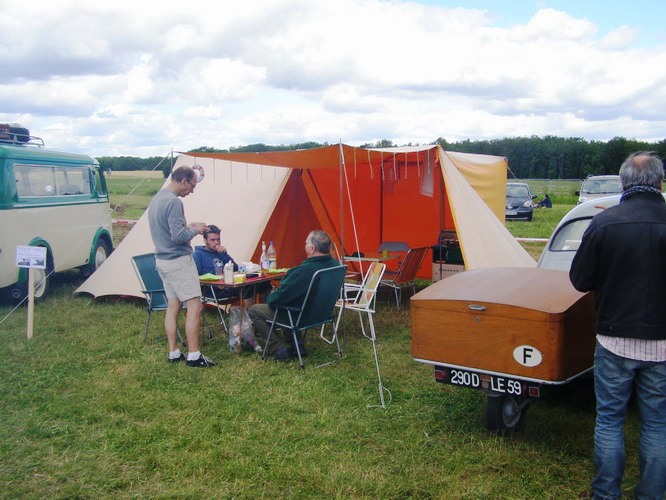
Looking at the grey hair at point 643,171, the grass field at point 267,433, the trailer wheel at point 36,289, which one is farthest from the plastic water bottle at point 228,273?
the grey hair at point 643,171

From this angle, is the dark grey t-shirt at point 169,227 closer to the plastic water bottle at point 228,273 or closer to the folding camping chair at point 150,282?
the plastic water bottle at point 228,273

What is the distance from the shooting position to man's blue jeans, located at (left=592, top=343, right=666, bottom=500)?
262 cm

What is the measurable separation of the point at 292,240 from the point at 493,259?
9.80 ft

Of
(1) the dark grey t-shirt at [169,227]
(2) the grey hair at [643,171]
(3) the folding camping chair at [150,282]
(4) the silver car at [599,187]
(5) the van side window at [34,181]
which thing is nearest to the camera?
(2) the grey hair at [643,171]

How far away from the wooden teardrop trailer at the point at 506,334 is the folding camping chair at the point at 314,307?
61.8 inches

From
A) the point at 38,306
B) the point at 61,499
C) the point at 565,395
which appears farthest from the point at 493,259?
the point at 38,306

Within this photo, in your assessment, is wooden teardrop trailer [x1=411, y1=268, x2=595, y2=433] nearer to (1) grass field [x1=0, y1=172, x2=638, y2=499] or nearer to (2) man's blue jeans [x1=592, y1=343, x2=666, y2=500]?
(2) man's blue jeans [x1=592, y1=343, x2=666, y2=500]

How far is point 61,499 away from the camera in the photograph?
10.0ft

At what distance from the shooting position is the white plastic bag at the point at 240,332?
5543mm

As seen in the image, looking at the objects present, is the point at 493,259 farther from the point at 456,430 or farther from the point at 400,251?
the point at 456,430

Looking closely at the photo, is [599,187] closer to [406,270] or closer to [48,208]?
[406,270]

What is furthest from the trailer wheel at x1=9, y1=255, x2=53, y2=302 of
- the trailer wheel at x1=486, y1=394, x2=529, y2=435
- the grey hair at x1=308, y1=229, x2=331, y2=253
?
the trailer wheel at x1=486, y1=394, x2=529, y2=435

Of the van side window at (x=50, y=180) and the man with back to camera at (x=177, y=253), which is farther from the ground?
the van side window at (x=50, y=180)

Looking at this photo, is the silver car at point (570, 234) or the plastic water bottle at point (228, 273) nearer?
the silver car at point (570, 234)
